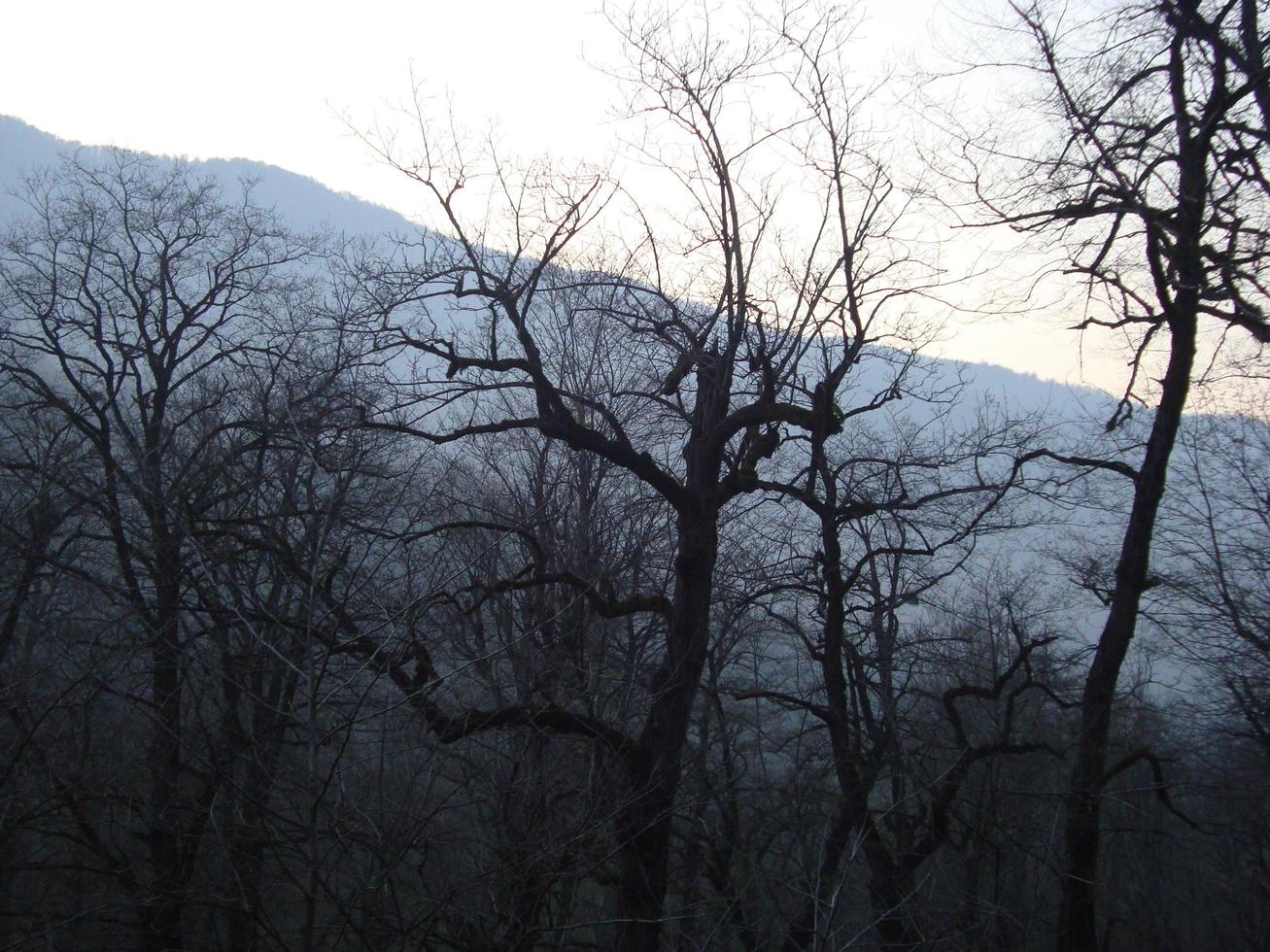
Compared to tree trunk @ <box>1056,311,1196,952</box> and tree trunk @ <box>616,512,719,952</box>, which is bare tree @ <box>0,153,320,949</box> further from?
tree trunk @ <box>1056,311,1196,952</box>

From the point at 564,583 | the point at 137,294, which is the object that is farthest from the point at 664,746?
the point at 137,294

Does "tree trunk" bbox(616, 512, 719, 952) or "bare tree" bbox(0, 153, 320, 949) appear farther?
"bare tree" bbox(0, 153, 320, 949)

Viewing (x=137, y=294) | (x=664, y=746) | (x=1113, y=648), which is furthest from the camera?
(x=137, y=294)

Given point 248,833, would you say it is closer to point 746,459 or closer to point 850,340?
point 746,459

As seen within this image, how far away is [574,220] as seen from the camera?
9.60 m

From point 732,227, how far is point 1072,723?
9715mm

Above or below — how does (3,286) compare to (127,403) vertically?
above

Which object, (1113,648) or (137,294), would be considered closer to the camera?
(1113,648)

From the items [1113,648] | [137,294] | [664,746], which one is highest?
[137,294]

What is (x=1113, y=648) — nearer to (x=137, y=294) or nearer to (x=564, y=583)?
(x=564, y=583)

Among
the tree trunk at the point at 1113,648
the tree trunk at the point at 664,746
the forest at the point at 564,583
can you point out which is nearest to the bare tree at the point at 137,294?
the forest at the point at 564,583

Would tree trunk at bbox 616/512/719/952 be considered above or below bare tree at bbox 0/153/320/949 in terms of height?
below

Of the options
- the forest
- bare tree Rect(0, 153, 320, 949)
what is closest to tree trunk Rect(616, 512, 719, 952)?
the forest

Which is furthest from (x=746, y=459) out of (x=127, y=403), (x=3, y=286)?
(x=3, y=286)
